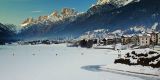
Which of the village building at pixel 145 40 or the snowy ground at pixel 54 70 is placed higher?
the village building at pixel 145 40

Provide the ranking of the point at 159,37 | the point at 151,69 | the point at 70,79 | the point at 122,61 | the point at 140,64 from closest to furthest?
the point at 70,79 < the point at 151,69 < the point at 140,64 < the point at 122,61 < the point at 159,37

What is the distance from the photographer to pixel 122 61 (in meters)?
70.3

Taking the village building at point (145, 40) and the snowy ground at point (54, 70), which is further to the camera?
the village building at point (145, 40)

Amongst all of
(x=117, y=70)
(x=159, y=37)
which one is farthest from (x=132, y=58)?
(x=159, y=37)

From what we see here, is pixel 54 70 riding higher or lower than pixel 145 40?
lower

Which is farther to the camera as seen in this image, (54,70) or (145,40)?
(145,40)

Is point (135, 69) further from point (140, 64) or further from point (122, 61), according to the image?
point (122, 61)

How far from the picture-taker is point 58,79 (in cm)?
5106

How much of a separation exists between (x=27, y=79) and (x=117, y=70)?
2025 cm

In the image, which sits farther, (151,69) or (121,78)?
(151,69)

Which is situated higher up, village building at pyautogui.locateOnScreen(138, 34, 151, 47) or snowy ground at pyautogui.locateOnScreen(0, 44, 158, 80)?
village building at pyautogui.locateOnScreen(138, 34, 151, 47)

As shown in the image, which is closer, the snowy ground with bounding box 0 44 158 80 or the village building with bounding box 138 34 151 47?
the snowy ground with bounding box 0 44 158 80

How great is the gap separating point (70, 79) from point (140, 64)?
19335mm

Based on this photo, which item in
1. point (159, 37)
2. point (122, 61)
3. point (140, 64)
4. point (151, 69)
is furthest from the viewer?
point (159, 37)
